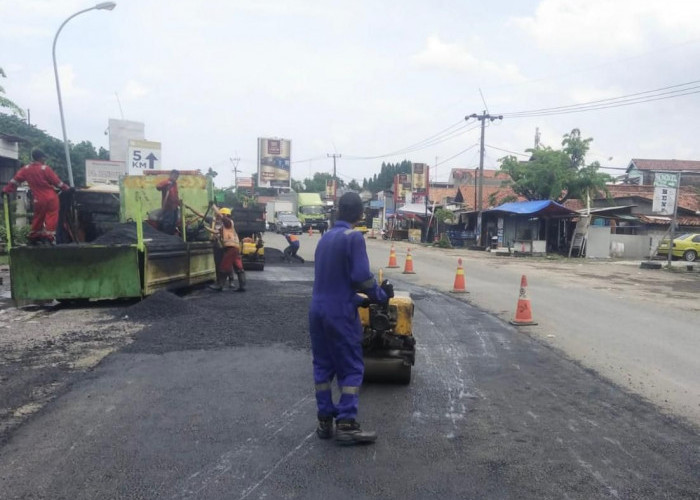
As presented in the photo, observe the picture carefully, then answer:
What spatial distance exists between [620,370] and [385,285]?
3.67m

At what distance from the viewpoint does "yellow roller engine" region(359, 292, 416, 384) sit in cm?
571

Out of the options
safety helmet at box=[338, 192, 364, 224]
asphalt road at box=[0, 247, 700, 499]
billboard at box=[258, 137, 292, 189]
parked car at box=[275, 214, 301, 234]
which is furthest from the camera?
billboard at box=[258, 137, 292, 189]

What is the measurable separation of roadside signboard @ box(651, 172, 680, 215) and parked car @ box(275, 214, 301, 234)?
30.6m

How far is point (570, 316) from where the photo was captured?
11008 mm

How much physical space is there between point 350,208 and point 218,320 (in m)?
4.96

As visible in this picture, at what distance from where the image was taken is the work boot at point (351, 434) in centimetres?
432

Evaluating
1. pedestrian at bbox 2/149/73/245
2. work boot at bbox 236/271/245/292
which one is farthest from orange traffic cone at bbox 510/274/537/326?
pedestrian at bbox 2/149/73/245

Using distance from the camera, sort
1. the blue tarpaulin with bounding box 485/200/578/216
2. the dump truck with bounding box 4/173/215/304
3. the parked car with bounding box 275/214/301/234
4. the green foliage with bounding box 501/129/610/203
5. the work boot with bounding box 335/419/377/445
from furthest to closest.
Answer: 1. the parked car with bounding box 275/214/301/234
2. the green foliage with bounding box 501/129/610/203
3. the blue tarpaulin with bounding box 485/200/578/216
4. the dump truck with bounding box 4/173/215/304
5. the work boot with bounding box 335/419/377/445

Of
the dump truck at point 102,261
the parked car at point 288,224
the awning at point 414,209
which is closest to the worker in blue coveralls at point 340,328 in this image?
the dump truck at point 102,261

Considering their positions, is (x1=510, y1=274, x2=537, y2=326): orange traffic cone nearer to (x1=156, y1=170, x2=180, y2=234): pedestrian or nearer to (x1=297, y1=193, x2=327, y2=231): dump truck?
(x1=156, y1=170, x2=180, y2=234): pedestrian

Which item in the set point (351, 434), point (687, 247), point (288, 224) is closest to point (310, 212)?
point (288, 224)

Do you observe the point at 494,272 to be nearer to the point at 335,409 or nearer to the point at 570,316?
the point at 570,316

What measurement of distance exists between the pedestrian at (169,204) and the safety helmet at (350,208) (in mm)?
8404

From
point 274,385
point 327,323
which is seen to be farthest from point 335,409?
point 274,385
